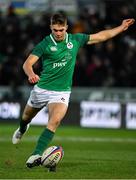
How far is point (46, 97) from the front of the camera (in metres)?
12.2

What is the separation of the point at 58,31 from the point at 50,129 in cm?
157

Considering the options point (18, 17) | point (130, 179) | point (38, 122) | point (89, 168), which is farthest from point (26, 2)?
point (130, 179)

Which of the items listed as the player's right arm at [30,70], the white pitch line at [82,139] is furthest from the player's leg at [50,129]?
the white pitch line at [82,139]

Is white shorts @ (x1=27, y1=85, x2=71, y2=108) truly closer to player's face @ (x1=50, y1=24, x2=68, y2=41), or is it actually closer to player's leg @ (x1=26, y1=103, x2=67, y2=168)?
player's leg @ (x1=26, y1=103, x2=67, y2=168)

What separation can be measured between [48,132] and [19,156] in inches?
101

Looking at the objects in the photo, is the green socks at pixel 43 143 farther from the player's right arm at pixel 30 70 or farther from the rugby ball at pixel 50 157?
the player's right arm at pixel 30 70

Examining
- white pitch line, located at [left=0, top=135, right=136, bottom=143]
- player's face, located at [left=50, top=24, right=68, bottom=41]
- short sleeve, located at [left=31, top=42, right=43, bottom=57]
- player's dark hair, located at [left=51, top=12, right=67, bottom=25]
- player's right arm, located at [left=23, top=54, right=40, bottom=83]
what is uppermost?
player's dark hair, located at [left=51, top=12, right=67, bottom=25]

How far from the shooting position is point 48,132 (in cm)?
1148

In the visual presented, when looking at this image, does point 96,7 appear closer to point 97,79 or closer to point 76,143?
point 97,79

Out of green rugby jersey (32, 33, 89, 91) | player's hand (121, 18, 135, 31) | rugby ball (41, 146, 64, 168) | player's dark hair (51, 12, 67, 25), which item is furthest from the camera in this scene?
player's hand (121, 18, 135, 31)

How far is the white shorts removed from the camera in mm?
11961

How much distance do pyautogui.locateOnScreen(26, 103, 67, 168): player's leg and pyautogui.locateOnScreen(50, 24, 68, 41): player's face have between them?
3.57 feet

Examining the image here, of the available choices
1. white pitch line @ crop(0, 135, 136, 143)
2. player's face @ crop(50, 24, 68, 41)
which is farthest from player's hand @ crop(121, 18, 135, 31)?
white pitch line @ crop(0, 135, 136, 143)

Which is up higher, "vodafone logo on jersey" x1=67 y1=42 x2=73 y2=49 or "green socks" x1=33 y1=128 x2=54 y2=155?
"vodafone logo on jersey" x1=67 y1=42 x2=73 y2=49
